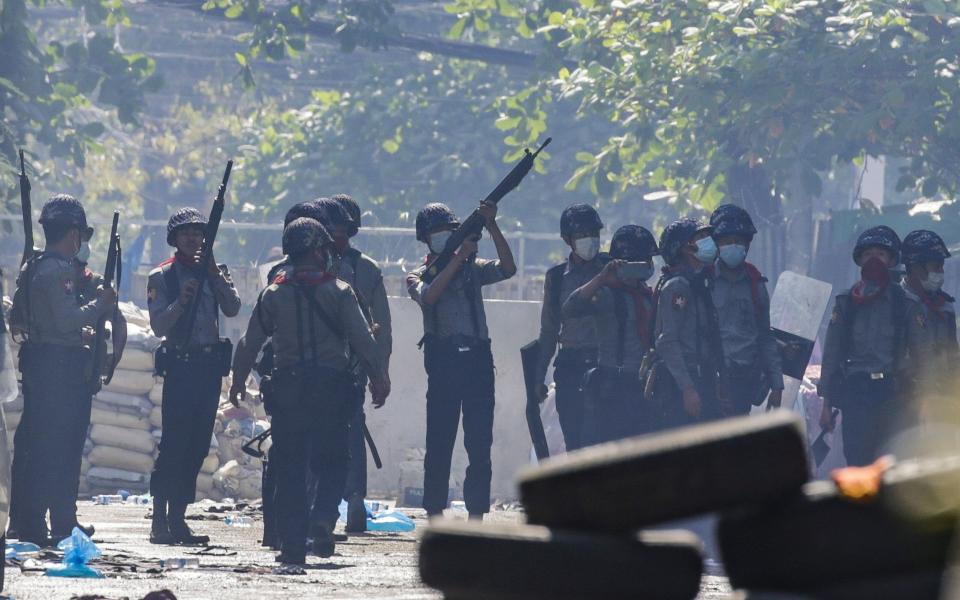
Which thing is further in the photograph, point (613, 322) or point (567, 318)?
point (567, 318)

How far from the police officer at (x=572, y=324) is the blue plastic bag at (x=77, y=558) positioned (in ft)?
11.5

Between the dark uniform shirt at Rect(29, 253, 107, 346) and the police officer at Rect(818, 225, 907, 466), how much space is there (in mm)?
4217

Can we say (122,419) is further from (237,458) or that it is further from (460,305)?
(460,305)

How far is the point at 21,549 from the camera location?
10.6m

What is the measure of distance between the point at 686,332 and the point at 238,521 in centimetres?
355

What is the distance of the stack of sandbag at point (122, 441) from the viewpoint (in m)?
17.1

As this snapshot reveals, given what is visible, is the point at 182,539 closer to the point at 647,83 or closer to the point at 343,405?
the point at 343,405

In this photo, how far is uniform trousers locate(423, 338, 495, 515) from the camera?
464 inches

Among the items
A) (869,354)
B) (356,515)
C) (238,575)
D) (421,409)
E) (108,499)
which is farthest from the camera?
(421,409)

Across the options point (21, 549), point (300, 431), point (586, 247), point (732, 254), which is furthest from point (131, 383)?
point (300, 431)

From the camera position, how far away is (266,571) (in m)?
9.59

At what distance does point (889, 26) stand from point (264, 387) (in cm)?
898

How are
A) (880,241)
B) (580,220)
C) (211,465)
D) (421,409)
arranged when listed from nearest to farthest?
1. (880,241)
2. (580,220)
3. (211,465)
4. (421,409)

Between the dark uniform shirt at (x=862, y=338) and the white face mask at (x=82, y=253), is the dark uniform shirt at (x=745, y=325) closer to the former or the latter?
the dark uniform shirt at (x=862, y=338)
